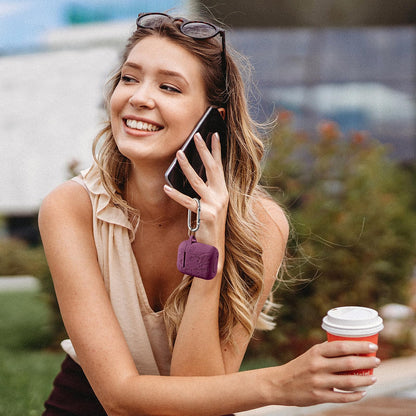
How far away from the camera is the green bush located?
5148mm

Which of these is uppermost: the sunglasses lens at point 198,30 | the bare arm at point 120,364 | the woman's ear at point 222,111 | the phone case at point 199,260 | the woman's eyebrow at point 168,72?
the sunglasses lens at point 198,30

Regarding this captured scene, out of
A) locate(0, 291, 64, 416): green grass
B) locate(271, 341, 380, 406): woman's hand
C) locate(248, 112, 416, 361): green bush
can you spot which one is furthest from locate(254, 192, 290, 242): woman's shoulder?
locate(248, 112, 416, 361): green bush

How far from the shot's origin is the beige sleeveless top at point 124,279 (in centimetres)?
241

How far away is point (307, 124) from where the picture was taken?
14.1m

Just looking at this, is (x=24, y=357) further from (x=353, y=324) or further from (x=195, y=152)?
(x=353, y=324)

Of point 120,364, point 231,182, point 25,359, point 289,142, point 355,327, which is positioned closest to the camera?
point 355,327

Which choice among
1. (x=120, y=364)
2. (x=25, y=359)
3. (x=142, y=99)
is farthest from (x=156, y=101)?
(x=25, y=359)

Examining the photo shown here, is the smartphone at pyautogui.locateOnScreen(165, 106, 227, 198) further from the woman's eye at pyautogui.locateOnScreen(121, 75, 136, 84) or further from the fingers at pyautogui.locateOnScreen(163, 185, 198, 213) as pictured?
the woman's eye at pyautogui.locateOnScreen(121, 75, 136, 84)

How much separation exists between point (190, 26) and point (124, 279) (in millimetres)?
1023

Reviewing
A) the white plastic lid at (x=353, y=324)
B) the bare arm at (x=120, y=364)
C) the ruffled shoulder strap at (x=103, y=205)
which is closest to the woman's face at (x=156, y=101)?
the ruffled shoulder strap at (x=103, y=205)

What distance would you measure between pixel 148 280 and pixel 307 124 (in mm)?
12034

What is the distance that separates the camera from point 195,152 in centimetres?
237

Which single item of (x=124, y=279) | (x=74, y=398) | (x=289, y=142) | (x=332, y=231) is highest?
(x=289, y=142)

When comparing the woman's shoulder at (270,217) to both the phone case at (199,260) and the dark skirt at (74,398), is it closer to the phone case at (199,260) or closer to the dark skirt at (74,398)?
the phone case at (199,260)
